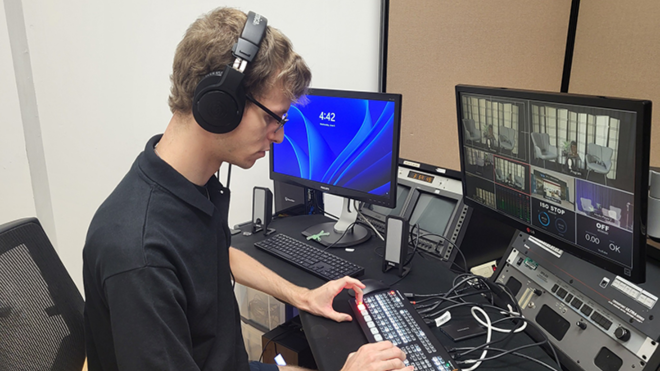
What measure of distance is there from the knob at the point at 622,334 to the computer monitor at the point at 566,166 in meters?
0.09

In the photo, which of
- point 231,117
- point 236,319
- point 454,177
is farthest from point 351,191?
point 231,117

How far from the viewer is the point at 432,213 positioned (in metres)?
1.40

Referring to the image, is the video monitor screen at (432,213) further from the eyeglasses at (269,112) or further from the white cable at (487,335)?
the eyeglasses at (269,112)

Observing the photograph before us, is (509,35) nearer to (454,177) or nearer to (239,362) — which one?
(454,177)

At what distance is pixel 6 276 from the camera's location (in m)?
0.74

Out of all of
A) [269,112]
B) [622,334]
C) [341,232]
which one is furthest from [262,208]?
[622,334]

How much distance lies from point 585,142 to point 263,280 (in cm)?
80

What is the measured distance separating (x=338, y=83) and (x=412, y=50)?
0.39 metres

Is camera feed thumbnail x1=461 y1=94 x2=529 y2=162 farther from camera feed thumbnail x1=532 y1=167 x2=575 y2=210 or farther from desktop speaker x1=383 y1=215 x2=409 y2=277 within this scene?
desktop speaker x1=383 y1=215 x2=409 y2=277

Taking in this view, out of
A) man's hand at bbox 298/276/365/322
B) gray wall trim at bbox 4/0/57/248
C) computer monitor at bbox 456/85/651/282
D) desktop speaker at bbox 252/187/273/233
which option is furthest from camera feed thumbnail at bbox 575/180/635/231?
gray wall trim at bbox 4/0/57/248

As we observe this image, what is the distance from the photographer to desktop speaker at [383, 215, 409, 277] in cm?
117

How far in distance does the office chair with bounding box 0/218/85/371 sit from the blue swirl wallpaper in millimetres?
814

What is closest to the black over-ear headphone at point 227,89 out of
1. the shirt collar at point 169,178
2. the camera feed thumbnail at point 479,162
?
the shirt collar at point 169,178

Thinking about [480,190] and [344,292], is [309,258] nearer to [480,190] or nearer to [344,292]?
[344,292]
